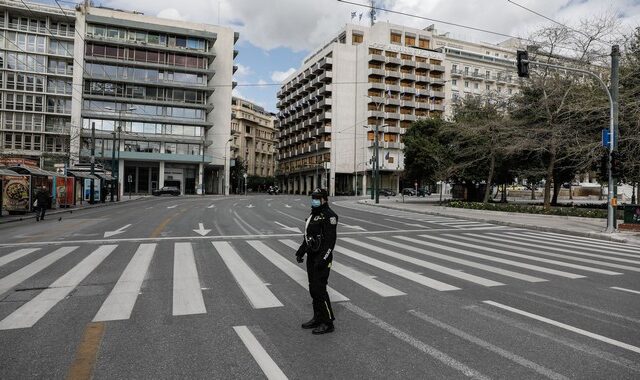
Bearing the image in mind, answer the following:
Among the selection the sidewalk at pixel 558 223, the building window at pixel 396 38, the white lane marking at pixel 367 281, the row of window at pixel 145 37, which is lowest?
the white lane marking at pixel 367 281

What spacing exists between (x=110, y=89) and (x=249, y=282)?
63484 mm

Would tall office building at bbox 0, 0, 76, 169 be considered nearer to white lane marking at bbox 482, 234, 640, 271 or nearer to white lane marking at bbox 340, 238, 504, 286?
white lane marking at bbox 340, 238, 504, 286

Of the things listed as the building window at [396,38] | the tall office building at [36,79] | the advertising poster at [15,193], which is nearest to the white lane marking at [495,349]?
the advertising poster at [15,193]

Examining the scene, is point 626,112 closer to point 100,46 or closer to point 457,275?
point 457,275

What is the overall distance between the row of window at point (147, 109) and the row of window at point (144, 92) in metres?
1.25

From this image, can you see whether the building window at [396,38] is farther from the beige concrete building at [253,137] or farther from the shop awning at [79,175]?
the shop awning at [79,175]

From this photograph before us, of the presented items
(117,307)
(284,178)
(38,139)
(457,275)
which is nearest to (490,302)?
(457,275)

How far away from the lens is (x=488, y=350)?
14.2 ft

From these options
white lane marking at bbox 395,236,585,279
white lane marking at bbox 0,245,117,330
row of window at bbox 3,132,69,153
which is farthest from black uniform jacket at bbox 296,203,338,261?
row of window at bbox 3,132,69,153

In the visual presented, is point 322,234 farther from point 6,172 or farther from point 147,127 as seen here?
point 147,127

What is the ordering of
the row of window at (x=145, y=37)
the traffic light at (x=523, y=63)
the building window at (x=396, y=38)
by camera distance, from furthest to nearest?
the building window at (x=396, y=38) < the row of window at (x=145, y=37) < the traffic light at (x=523, y=63)

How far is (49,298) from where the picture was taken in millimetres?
6160

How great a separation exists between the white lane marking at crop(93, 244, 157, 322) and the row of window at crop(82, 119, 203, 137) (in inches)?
2237

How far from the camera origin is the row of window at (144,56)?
61.3 metres
